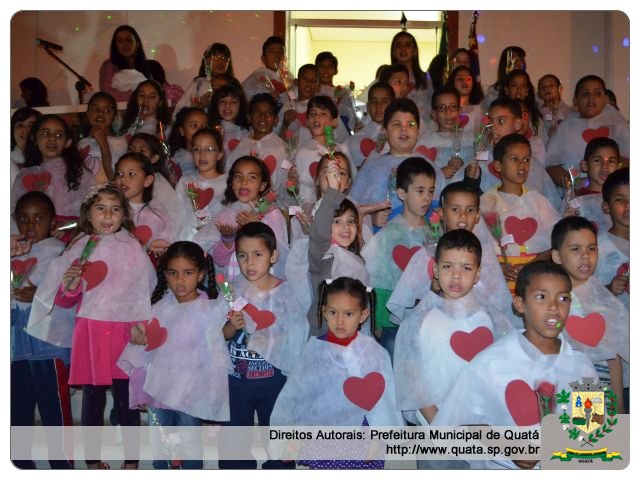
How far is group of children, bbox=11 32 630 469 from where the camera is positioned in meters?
3.60

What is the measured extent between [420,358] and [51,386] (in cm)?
187

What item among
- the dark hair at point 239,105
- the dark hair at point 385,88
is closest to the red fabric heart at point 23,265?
the dark hair at point 239,105

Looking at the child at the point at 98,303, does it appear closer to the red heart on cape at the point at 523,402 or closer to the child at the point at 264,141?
the child at the point at 264,141

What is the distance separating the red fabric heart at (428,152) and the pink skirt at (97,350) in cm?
221

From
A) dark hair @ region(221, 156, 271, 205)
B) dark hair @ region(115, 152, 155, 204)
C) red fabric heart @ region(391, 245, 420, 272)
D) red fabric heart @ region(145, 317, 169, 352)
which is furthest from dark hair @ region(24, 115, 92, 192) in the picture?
red fabric heart @ region(391, 245, 420, 272)

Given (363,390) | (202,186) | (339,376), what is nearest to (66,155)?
(202,186)

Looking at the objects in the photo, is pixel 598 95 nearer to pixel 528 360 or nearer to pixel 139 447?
pixel 528 360

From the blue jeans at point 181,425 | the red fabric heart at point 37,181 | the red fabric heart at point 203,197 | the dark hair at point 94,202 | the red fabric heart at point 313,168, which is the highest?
the red fabric heart at point 313,168

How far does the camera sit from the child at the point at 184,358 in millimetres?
3818

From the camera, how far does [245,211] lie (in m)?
4.48

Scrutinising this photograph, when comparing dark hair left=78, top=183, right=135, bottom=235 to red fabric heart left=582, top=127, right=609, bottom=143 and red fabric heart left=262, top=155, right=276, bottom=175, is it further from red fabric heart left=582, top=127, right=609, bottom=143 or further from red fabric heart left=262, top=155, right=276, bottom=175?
red fabric heart left=582, top=127, right=609, bottom=143

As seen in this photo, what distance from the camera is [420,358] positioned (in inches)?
142

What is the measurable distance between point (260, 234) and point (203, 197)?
1.05 m

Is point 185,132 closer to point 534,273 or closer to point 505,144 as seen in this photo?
point 505,144
